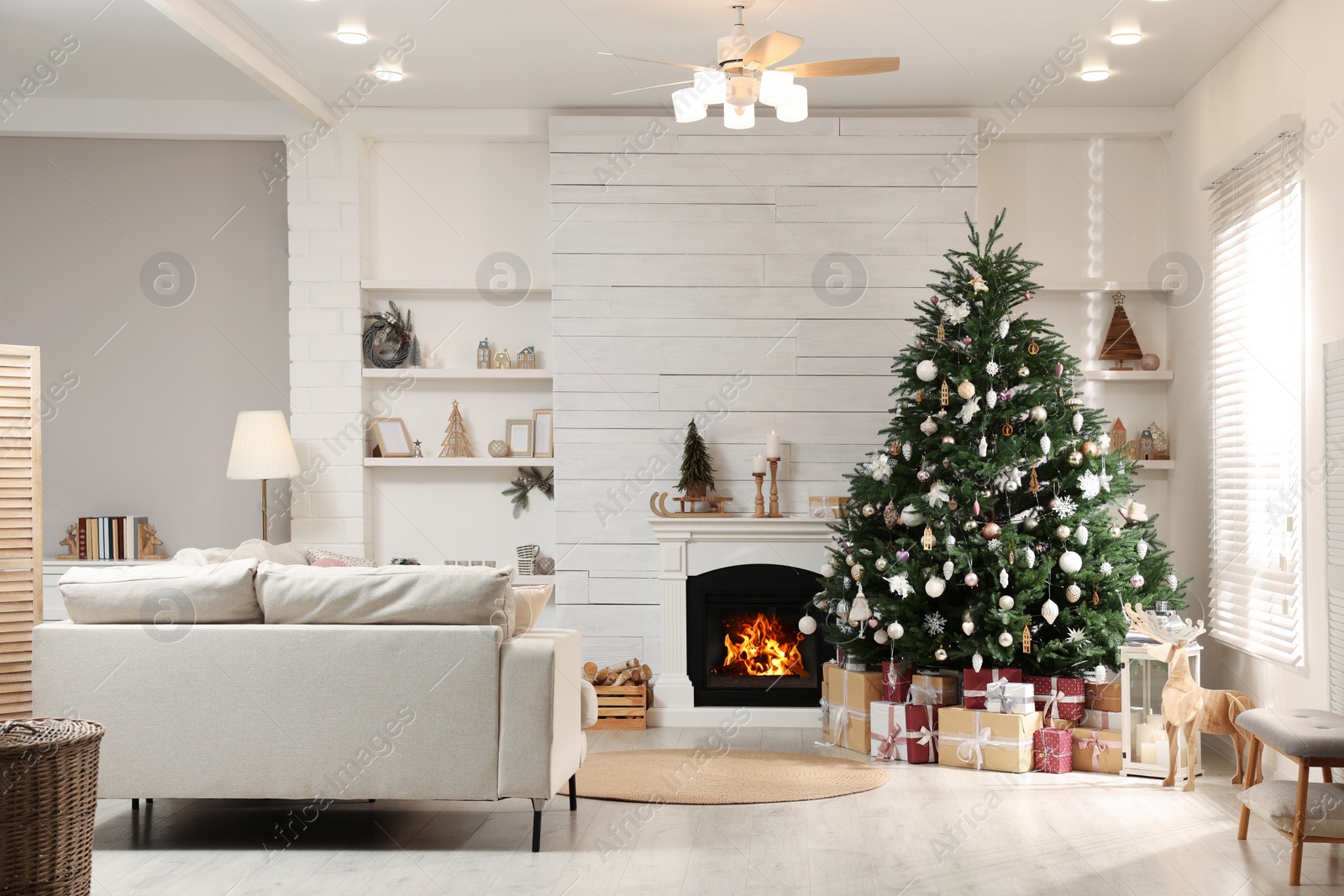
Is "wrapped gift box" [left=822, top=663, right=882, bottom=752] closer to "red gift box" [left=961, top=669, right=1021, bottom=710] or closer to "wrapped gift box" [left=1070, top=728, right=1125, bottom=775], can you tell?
"red gift box" [left=961, top=669, right=1021, bottom=710]

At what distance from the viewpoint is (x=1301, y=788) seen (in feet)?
10.5

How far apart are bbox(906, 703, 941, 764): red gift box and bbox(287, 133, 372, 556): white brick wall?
3.03 m

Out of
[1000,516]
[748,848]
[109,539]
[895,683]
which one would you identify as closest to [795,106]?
[1000,516]

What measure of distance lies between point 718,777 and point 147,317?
4012 mm

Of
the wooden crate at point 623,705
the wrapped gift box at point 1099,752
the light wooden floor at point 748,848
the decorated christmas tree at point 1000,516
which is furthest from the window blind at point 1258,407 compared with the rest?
the wooden crate at point 623,705

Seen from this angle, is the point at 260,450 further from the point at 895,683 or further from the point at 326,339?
the point at 895,683

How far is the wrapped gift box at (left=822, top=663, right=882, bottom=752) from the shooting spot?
4895mm

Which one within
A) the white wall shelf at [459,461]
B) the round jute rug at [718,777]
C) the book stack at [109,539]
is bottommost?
the round jute rug at [718,777]

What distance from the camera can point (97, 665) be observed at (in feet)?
11.2

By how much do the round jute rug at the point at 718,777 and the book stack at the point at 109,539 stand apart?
281cm

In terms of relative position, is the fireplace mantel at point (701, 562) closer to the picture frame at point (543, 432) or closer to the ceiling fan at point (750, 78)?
the picture frame at point (543, 432)

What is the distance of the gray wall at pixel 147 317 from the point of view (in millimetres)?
5941

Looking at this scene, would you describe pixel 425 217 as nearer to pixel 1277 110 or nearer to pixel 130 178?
pixel 130 178

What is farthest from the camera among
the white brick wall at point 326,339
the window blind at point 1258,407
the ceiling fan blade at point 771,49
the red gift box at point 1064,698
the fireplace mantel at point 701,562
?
the white brick wall at point 326,339
